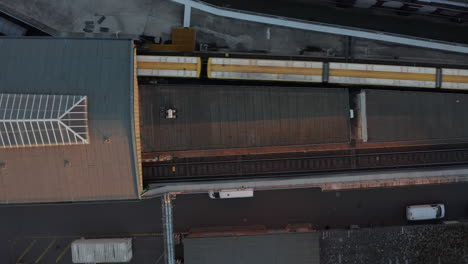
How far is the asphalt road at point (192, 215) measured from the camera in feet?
141

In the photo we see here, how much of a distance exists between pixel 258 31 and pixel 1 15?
121 ft

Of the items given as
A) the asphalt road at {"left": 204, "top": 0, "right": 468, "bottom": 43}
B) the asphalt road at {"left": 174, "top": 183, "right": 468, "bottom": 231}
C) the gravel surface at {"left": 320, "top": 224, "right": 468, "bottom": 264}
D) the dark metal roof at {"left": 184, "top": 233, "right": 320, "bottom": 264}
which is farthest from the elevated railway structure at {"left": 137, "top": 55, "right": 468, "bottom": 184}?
the gravel surface at {"left": 320, "top": 224, "right": 468, "bottom": 264}

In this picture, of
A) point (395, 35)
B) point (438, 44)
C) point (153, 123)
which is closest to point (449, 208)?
point (438, 44)

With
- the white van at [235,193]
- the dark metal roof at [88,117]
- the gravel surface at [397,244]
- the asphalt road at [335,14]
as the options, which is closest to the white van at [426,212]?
the gravel surface at [397,244]

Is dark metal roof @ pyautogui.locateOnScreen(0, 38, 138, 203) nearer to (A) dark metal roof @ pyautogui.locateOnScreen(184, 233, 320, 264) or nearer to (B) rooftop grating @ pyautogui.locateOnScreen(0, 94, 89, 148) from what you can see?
(B) rooftop grating @ pyautogui.locateOnScreen(0, 94, 89, 148)

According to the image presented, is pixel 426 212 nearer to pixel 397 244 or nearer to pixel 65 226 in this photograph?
pixel 397 244

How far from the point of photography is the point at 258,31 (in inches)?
1658

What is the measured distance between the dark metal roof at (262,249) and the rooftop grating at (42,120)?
20.8 meters

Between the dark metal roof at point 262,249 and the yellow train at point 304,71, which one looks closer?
the yellow train at point 304,71

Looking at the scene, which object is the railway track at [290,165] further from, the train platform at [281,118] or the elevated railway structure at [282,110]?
the train platform at [281,118]

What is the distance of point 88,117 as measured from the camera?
31.2 m

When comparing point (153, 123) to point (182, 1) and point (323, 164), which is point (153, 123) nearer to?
point (182, 1)

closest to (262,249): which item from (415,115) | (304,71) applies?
(304,71)

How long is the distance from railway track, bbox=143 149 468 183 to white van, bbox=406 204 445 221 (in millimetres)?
7578
